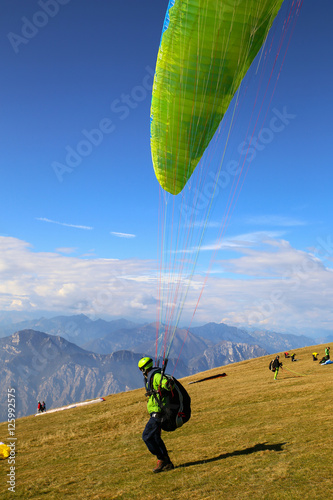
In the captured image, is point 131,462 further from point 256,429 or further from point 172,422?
point 256,429

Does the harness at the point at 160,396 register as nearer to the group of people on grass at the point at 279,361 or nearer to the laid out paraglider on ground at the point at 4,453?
the laid out paraglider on ground at the point at 4,453

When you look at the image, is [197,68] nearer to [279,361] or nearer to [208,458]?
[208,458]

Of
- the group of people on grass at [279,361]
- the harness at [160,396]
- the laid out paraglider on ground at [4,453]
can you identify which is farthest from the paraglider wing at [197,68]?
the group of people on grass at [279,361]

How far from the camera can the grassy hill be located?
244 inches

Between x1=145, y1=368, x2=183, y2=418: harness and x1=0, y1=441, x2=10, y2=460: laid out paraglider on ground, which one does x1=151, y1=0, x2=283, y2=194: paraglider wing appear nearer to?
x1=145, y1=368, x2=183, y2=418: harness

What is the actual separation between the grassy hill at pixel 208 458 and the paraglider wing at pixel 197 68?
9.62 meters

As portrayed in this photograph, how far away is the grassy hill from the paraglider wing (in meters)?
9.62

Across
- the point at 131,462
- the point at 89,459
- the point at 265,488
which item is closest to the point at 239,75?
the point at 265,488

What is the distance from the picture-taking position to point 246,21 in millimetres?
9062

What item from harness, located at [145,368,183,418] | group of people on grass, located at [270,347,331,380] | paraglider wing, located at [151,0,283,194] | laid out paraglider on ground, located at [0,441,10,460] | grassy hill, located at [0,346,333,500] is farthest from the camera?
group of people on grass, located at [270,347,331,380]

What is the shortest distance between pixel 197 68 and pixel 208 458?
1129 centimetres

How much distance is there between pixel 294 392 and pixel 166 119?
47.4 ft

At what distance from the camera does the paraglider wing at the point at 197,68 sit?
896 centimetres

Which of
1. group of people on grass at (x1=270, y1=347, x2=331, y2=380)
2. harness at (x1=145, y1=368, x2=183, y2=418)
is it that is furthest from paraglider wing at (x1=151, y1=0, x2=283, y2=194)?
group of people on grass at (x1=270, y1=347, x2=331, y2=380)
